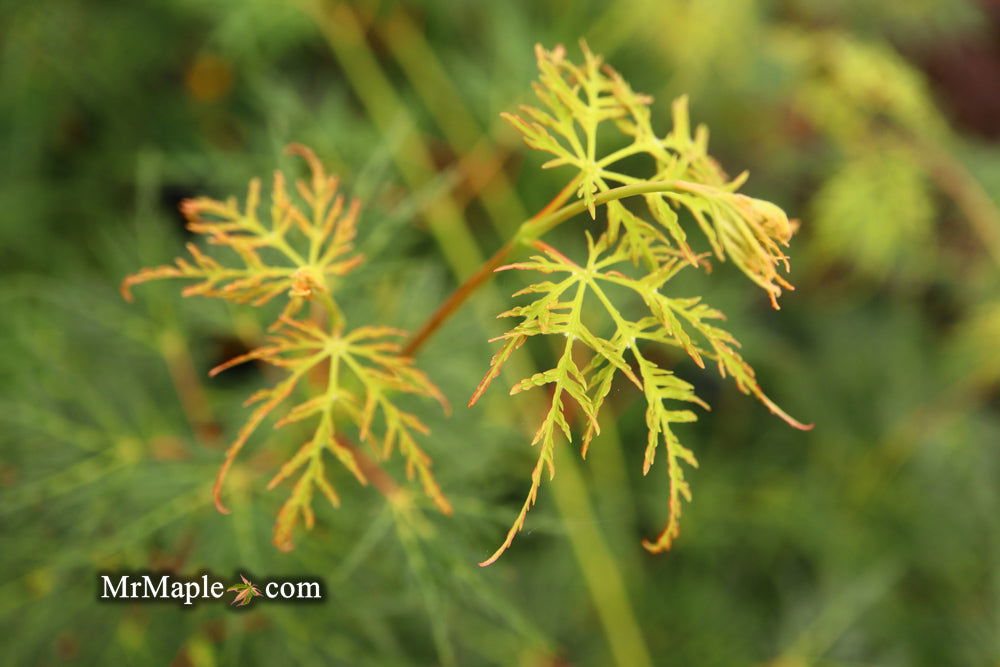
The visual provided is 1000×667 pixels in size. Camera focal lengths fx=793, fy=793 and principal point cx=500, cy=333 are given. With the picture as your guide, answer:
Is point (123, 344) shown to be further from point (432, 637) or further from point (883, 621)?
point (883, 621)

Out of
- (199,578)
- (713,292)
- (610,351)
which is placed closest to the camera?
(610,351)

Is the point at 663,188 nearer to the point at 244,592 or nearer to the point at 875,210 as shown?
the point at 244,592

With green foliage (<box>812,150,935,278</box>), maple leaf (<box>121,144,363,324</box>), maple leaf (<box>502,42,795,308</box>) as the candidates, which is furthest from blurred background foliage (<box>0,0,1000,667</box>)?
maple leaf (<box>502,42,795,308</box>)

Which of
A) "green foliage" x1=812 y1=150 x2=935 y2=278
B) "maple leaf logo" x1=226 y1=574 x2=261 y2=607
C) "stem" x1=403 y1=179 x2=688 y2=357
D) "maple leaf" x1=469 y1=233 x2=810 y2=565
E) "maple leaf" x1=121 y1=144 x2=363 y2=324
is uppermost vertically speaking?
"green foliage" x1=812 y1=150 x2=935 y2=278

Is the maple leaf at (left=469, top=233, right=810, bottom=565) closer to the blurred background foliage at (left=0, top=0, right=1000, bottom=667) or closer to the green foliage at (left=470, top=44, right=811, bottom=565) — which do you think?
the green foliage at (left=470, top=44, right=811, bottom=565)

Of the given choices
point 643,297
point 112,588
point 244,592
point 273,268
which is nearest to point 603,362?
point 643,297

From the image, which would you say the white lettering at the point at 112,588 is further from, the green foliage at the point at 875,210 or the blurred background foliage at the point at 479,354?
the green foliage at the point at 875,210

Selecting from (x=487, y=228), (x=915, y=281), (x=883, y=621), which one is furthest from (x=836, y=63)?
(x=883, y=621)
